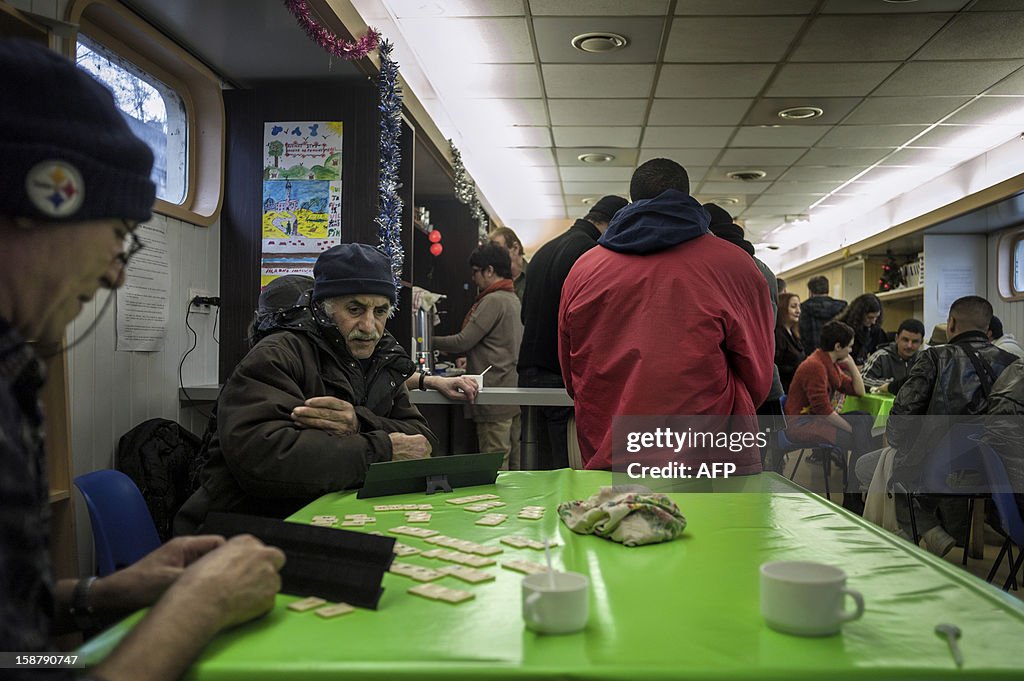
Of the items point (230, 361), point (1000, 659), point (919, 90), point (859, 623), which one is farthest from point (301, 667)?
point (919, 90)

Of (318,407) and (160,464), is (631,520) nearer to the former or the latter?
(318,407)

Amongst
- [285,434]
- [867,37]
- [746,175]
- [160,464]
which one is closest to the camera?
[285,434]

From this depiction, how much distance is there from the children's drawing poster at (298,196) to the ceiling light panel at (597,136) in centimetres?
332

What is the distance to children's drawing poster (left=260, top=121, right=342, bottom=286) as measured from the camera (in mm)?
3746

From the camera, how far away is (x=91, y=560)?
2805mm

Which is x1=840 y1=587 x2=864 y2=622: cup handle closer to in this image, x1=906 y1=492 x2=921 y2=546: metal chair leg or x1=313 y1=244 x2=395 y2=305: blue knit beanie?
x1=313 y1=244 x2=395 y2=305: blue knit beanie

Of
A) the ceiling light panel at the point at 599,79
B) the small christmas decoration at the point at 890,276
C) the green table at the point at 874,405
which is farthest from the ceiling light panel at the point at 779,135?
the small christmas decoration at the point at 890,276

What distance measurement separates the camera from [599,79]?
5.44 metres

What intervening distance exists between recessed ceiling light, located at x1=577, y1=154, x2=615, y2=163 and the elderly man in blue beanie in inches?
275

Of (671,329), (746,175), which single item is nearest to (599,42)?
(671,329)

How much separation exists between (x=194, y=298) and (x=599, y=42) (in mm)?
2788

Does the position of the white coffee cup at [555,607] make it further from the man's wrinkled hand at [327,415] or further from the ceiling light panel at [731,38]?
the ceiling light panel at [731,38]

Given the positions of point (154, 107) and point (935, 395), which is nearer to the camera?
point (154, 107)

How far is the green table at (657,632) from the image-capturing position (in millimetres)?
865
